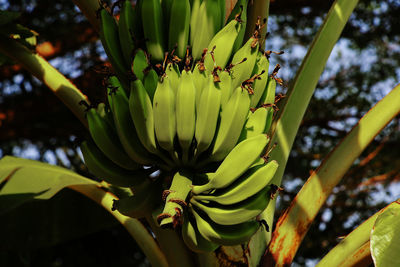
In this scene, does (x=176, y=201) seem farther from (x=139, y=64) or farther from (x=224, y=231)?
(x=139, y=64)

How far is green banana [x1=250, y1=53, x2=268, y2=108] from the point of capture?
823mm

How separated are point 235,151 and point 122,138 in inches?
7.6

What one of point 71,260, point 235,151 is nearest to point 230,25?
point 235,151

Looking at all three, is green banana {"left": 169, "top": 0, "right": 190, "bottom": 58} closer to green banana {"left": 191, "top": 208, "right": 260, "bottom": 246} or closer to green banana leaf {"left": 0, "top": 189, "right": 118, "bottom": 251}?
green banana {"left": 191, "top": 208, "right": 260, "bottom": 246}

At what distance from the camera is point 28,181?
115cm

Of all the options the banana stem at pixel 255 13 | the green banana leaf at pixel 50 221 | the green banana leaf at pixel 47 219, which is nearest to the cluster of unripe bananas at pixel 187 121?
the banana stem at pixel 255 13

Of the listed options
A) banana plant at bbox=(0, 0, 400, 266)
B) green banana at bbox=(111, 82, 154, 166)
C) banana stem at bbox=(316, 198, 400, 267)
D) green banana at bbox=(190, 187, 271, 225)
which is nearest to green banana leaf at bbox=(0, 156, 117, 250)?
banana plant at bbox=(0, 0, 400, 266)

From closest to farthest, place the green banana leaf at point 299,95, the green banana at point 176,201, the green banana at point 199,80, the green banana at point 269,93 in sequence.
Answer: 1. the green banana at point 176,201
2. the green banana at point 199,80
3. the green banana at point 269,93
4. the green banana leaf at point 299,95

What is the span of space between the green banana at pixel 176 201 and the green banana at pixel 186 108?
6cm

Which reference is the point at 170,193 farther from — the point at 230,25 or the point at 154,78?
the point at 230,25

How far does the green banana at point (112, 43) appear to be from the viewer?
0.84m

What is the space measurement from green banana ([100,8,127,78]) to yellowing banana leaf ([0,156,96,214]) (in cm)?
35

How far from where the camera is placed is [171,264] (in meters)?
0.96

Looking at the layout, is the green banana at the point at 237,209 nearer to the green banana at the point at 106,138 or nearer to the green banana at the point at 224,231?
the green banana at the point at 224,231
